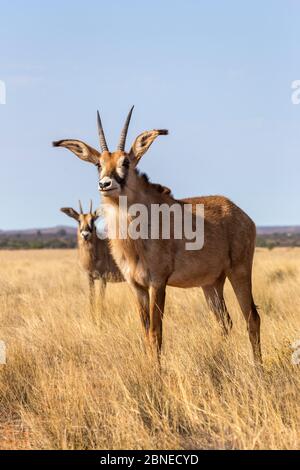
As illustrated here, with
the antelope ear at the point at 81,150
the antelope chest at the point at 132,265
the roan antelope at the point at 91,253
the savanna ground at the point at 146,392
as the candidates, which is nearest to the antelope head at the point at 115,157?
the antelope ear at the point at 81,150

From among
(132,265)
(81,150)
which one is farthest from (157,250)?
(81,150)

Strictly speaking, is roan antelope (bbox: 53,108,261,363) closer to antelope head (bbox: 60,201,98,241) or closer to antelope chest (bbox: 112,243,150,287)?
antelope chest (bbox: 112,243,150,287)

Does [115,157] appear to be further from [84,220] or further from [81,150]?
[84,220]

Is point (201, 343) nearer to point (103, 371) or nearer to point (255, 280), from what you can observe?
point (103, 371)

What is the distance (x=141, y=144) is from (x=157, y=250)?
114 cm

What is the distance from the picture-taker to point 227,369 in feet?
21.6

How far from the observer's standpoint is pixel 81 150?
7.38 metres

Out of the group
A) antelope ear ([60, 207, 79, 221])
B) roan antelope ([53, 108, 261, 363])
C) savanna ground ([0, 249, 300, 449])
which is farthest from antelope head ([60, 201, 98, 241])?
roan antelope ([53, 108, 261, 363])

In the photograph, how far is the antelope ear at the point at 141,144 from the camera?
734 cm

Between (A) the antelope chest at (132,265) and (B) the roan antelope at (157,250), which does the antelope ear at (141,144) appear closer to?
(B) the roan antelope at (157,250)

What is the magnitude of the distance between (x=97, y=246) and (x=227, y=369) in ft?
28.4

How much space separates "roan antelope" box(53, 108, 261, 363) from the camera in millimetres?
7191
